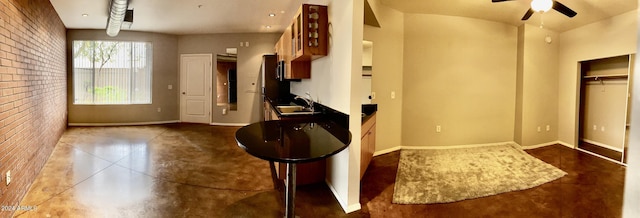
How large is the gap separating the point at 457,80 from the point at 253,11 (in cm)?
363

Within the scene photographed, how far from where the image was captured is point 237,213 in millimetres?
2459

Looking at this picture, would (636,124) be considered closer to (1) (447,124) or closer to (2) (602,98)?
(1) (447,124)

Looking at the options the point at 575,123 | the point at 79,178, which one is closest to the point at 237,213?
the point at 79,178

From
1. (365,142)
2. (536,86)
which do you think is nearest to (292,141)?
(365,142)

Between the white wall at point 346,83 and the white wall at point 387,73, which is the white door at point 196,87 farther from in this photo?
the white wall at point 346,83

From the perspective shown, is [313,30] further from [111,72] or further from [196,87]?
[111,72]

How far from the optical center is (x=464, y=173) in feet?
11.4

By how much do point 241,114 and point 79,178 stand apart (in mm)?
4055

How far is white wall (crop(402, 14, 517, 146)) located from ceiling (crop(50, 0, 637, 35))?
Result: 8.9 inches

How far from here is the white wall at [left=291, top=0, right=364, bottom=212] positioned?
7.79ft

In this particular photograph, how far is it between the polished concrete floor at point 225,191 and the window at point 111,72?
2.67 metres

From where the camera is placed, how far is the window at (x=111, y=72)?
21.8ft

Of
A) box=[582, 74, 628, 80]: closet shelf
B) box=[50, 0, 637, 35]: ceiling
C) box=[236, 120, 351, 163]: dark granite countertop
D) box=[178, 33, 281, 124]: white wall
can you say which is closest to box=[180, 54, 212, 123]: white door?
box=[178, 33, 281, 124]: white wall

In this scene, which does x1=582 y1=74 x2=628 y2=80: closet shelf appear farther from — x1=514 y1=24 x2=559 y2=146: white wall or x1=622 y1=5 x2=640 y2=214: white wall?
x1=622 y1=5 x2=640 y2=214: white wall
